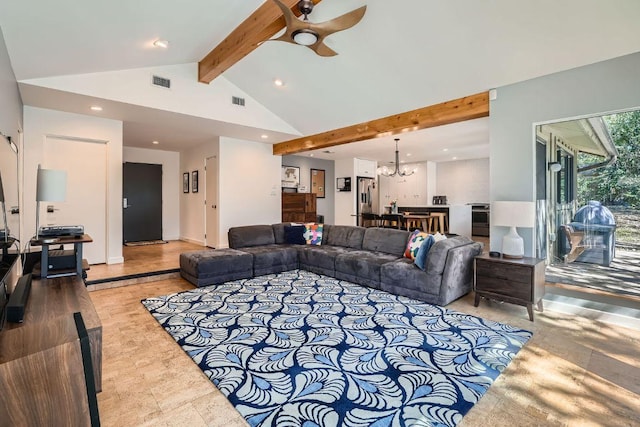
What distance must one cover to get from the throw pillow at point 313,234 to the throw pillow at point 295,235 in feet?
0.18

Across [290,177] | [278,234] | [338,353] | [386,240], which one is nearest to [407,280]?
[386,240]

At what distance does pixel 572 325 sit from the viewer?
290 cm

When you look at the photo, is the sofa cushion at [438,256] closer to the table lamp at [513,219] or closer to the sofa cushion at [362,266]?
the table lamp at [513,219]

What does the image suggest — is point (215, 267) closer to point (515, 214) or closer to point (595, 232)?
point (515, 214)

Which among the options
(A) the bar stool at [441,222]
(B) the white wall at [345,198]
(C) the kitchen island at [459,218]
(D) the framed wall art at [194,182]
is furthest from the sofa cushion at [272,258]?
(C) the kitchen island at [459,218]

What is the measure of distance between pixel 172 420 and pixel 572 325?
3334mm

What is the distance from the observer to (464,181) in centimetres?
952

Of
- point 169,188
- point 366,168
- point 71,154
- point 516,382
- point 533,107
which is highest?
point 366,168

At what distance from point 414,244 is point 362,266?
719 mm

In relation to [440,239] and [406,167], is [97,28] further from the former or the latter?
[406,167]

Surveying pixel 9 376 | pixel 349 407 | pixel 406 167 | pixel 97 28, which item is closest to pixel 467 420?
pixel 349 407

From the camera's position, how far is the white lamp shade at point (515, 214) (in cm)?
311

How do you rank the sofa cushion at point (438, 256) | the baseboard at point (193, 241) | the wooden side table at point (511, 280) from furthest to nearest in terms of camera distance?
1. the baseboard at point (193, 241)
2. the sofa cushion at point (438, 256)
3. the wooden side table at point (511, 280)

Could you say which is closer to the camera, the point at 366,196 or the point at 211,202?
the point at 211,202
